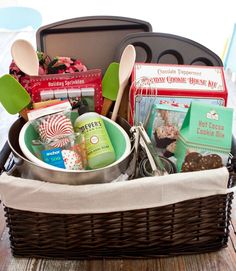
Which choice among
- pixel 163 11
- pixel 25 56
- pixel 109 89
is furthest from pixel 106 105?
pixel 163 11

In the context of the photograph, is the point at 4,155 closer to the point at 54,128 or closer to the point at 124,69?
the point at 54,128

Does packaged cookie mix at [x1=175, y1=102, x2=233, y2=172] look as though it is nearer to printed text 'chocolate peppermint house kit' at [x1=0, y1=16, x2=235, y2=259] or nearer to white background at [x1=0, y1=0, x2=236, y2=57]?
printed text 'chocolate peppermint house kit' at [x1=0, y1=16, x2=235, y2=259]

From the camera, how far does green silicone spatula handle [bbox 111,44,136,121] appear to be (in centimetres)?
58

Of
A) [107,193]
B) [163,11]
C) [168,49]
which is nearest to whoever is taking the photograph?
[107,193]

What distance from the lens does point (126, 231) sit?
1.65 ft

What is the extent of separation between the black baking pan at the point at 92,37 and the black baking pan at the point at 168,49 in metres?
0.07

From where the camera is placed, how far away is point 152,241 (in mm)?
521

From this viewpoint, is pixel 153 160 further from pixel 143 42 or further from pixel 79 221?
pixel 143 42

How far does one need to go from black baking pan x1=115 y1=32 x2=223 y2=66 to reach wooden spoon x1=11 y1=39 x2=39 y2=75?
0.20 m

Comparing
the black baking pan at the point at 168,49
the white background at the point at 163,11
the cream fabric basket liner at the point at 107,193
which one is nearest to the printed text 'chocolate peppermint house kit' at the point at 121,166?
the cream fabric basket liner at the point at 107,193

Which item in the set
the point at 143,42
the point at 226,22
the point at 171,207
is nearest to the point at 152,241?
the point at 171,207

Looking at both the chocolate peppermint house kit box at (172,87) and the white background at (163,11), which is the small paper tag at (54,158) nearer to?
the chocolate peppermint house kit box at (172,87)

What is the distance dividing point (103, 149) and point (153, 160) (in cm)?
8

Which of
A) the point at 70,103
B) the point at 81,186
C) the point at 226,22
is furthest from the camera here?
the point at 226,22
